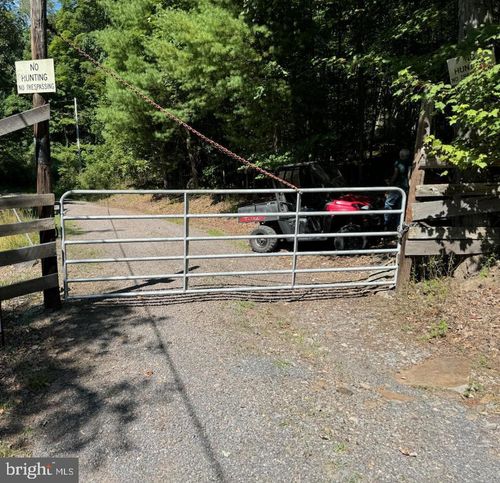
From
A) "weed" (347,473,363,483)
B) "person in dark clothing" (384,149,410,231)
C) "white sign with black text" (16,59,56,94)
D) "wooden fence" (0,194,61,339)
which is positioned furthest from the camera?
"person in dark clothing" (384,149,410,231)

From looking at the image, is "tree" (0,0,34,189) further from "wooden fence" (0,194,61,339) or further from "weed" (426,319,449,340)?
"weed" (426,319,449,340)

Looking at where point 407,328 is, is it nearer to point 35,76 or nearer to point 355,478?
point 355,478

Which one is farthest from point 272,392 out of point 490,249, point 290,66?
point 290,66

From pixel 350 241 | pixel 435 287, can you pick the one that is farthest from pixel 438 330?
pixel 350 241

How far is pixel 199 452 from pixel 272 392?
893mm

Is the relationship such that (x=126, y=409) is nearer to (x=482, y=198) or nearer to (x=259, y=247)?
(x=482, y=198)

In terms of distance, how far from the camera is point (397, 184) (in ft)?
30.6

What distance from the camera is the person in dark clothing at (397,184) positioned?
8398 millimetres

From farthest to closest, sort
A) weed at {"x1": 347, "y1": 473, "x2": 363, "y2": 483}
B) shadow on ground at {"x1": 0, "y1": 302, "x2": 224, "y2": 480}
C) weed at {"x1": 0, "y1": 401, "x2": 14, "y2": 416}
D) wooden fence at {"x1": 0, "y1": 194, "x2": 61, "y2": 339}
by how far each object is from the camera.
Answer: wooden fence at {"x1": 0, "y1": 194, "x2": 61, "y2": 339} → weed at {"x1": 0, "y1": 401, "x2": 14, "y2": 416} → shadow on ground at {"x1": 0, "y1": 302, "x2": 224, "y2": 480} → weed at {"x1": 347, "y1": 473, "x2": 363, "y2": 483}

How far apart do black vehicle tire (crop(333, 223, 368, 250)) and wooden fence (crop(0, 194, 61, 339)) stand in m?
5.07

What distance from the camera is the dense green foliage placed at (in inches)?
217

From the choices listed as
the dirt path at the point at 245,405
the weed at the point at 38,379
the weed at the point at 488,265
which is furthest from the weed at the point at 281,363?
the weed at the point at 488,265

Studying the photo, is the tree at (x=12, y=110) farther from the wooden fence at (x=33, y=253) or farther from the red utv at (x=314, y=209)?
the wooden fence at (x=33, y=253)

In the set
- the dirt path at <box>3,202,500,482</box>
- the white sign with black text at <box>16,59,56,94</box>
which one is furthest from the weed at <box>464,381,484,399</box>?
the white sign with black text at <box>16,59,56,94</box>
